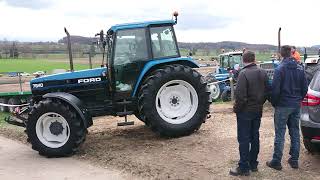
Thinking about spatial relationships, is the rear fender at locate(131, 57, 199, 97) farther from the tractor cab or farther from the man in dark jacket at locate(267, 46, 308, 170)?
the man in dark jacket at locate(267, 46, 308, 170)

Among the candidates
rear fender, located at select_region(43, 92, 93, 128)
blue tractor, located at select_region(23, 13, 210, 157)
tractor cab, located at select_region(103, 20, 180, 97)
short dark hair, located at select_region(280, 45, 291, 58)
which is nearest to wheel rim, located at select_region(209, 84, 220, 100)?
blue tractor, located at select_region(23, 13, 210, 157)

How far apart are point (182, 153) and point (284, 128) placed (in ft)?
6.72

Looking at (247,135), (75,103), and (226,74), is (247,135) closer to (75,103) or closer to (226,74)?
(75,103)

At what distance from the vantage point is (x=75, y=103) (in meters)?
9.27

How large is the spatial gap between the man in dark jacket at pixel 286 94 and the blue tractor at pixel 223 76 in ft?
31.6

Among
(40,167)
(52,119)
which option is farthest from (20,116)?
(40,167)

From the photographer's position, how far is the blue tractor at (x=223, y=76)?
18875 millimetres

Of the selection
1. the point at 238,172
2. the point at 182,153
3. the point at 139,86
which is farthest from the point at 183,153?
the point at 139,86

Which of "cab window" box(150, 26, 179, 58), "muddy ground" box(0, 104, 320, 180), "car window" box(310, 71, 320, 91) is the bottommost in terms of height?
"muddy ground" box(0, 104, 320, 180)

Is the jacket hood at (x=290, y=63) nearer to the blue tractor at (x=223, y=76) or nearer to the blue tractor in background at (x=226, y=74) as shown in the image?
the blue tractor in background at (x=226, y=74)

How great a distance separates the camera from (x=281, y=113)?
712cm

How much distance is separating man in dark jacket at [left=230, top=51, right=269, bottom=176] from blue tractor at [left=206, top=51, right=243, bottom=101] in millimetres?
9889

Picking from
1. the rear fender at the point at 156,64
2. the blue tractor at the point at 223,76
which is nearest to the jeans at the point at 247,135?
the rear fender at the point at 156,64

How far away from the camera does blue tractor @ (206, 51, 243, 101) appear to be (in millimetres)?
18875
